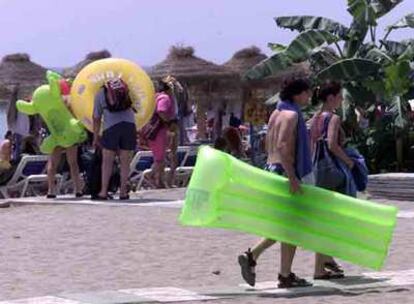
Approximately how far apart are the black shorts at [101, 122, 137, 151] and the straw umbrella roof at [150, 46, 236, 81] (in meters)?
14.6

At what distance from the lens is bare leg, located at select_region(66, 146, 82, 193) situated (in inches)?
655

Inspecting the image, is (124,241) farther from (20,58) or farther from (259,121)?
(20,58)

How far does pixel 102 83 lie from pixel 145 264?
6797mm

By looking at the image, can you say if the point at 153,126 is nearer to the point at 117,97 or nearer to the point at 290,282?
the point at 117,97

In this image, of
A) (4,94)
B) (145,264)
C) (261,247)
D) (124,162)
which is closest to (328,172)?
(261,247)

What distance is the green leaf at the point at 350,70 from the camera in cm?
1853

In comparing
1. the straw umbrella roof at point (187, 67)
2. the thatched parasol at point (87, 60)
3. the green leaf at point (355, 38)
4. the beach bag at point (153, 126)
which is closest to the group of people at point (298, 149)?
the beach bag at point (153, 126)

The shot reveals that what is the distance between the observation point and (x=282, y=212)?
8.87 meters

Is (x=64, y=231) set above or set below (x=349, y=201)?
below

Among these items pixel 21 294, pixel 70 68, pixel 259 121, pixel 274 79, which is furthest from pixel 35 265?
pixel 70 68

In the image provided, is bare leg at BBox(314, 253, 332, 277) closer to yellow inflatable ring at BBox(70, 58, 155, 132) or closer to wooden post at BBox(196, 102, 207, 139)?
yellow inflatable ring at BBox(70, 58, 155, 132)

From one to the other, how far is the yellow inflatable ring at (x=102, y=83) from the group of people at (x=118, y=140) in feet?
1.07

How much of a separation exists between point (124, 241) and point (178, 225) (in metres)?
1.41

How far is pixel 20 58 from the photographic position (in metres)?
31.8
